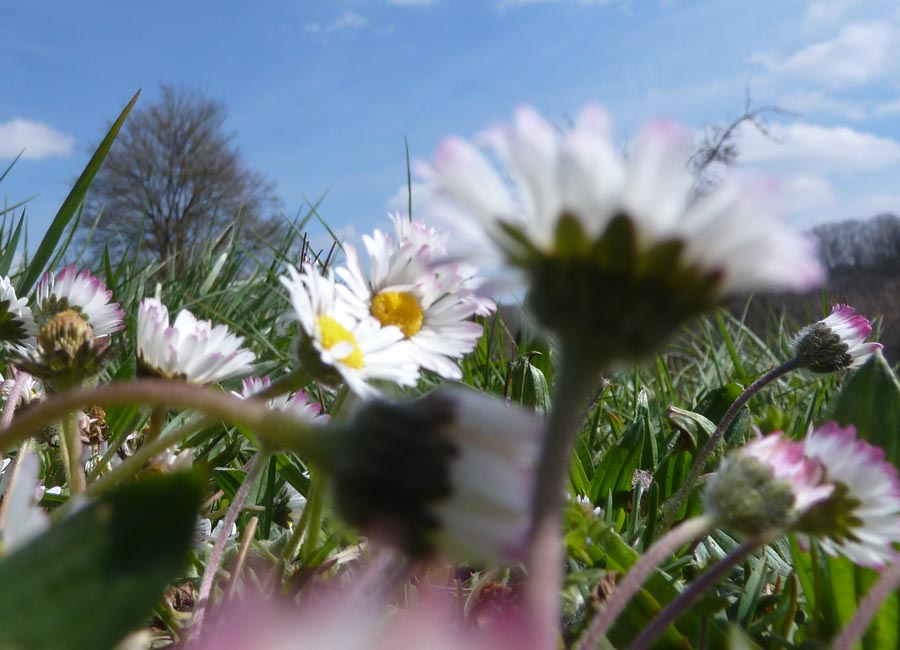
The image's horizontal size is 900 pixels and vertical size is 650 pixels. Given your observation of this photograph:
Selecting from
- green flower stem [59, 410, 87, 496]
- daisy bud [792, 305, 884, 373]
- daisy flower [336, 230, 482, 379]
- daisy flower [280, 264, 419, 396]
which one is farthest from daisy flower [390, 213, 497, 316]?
daisy bud [792, 305, 884, 373]

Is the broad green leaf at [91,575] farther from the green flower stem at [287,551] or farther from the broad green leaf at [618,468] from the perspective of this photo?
the broad green leaf at [618,468]

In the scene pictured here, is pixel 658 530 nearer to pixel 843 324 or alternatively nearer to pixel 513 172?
pixel 843 324

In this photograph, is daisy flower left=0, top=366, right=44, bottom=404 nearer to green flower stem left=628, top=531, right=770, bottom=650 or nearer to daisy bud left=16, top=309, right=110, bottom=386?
daisy bud left=16, top=309, right=110, bottom=386

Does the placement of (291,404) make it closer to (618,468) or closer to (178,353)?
(178,353)

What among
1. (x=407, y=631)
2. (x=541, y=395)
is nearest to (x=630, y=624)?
(x=407, y=631)

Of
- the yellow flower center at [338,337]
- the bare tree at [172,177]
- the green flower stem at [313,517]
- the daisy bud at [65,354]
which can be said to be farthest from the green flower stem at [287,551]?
the bare tree at [172,177]

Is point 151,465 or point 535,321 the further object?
point 151,465
